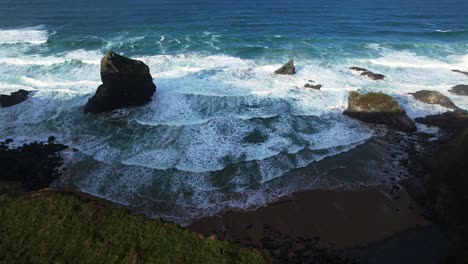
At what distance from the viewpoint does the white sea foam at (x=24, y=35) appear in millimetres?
48906

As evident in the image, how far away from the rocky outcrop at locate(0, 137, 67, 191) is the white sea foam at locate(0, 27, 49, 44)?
27.8m

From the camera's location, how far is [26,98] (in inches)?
1331

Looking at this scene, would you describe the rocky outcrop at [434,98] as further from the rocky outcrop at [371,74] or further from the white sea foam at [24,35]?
the white sea foam at [24,35]

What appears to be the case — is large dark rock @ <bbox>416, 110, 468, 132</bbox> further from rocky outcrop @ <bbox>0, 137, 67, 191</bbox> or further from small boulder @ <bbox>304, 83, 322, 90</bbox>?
rocky outcrop @ <bbox>0, 137, 67, 191</bbox>

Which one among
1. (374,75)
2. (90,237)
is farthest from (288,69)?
(90,237)

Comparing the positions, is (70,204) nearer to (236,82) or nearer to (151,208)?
(151,208)

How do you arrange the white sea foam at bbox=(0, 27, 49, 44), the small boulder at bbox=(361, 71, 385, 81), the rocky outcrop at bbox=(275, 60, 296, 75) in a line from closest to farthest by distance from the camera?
1. the small boulder at bbox=(361, 71, 385, 81)
2. the rocky outcrop at bbox=(275, 60, 296, 75)
3. the white sea foam at bbox=(0, 27, 49, 44)

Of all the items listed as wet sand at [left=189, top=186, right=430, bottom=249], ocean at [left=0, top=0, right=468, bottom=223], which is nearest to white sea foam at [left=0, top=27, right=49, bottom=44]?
ocean at [left=0, top=0, right=468, bottom=223]

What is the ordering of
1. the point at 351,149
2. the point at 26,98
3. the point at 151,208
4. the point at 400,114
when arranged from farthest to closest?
the point at 26,98, the point at 400,114, the point at 351,149, the point at 151,208

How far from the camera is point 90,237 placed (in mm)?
13469

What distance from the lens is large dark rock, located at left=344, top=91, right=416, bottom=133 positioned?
29.1 meters

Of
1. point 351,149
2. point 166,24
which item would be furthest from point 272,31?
point 351,149

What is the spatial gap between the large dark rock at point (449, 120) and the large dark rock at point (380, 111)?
2005 millimetres

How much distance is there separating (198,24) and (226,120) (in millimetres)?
31330
